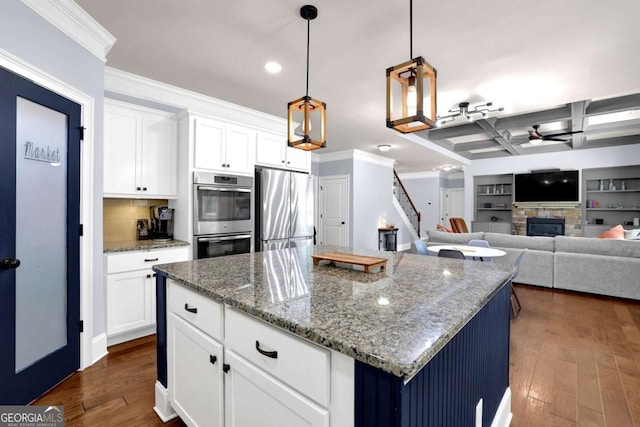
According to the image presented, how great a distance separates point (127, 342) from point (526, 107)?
214 inches

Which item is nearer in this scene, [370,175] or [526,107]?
[526,107]

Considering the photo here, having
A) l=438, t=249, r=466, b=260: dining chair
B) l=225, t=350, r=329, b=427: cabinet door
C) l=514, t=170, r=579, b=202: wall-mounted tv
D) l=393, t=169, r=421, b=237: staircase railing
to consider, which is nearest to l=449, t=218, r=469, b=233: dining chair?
l=393, t=169, r=421, b=237: staircase railing

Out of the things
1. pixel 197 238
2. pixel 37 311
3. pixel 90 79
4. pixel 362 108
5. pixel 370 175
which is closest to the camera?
pixel 37 311

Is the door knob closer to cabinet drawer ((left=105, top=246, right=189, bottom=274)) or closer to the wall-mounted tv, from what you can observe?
cabinet drawer ((left=105, top=246, right=189, bottom=274))

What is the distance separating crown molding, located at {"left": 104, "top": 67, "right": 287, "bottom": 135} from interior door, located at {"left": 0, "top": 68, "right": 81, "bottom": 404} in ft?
2.92

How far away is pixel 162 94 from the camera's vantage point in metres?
3.34

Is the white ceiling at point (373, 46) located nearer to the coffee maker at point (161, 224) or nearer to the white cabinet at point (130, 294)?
the coffee maker at point (161, 224)

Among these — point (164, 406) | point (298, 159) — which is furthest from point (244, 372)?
point (298, 159)

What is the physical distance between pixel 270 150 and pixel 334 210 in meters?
3.08

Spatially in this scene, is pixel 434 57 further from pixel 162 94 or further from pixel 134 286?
pixel 134 286

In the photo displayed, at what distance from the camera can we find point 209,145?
348cm

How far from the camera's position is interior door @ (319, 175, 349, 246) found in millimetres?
6715

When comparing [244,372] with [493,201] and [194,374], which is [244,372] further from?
[493,201]

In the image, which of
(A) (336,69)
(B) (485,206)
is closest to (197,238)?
(A) (336,69)
